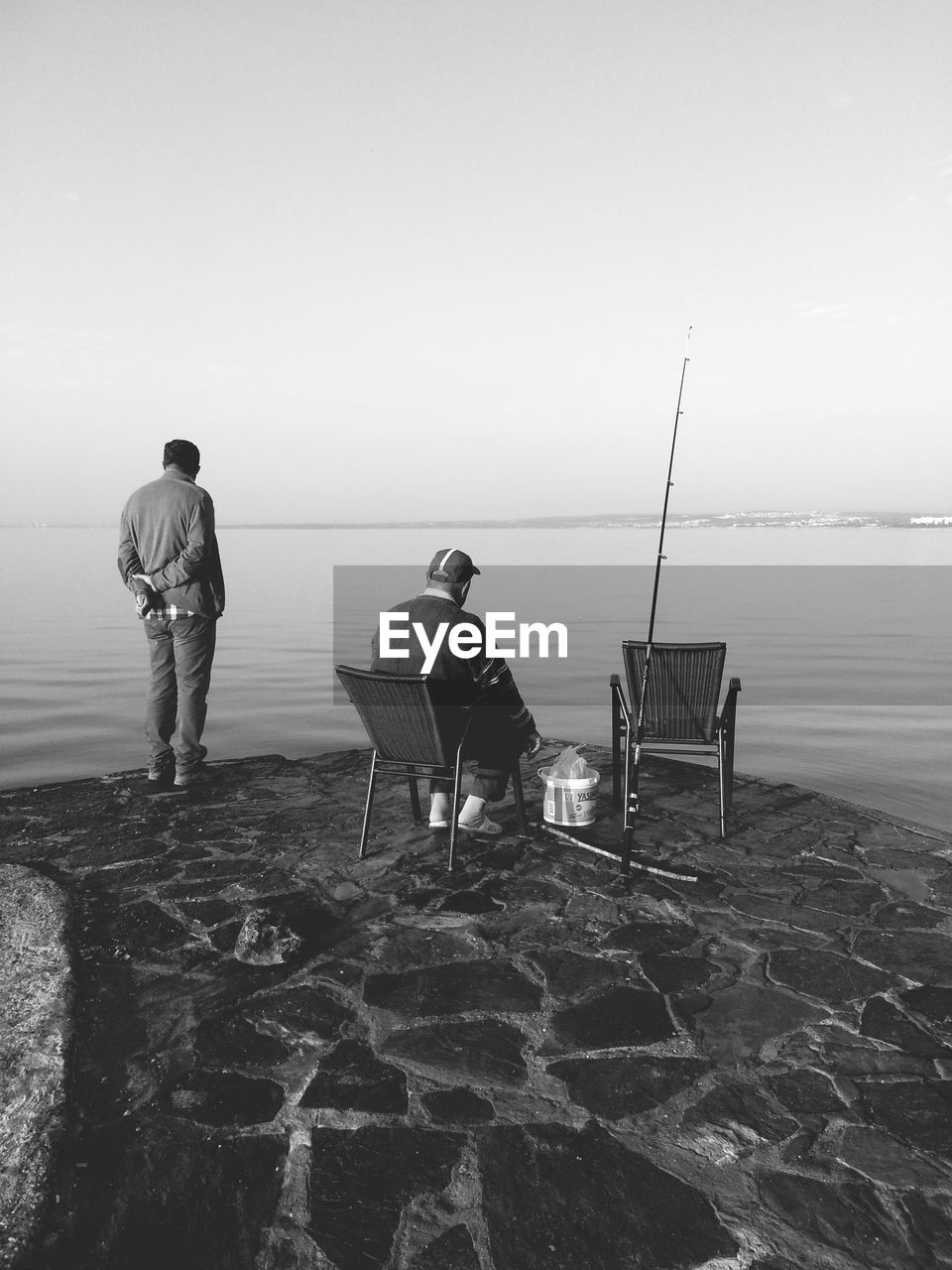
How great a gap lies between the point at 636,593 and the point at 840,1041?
101 ft

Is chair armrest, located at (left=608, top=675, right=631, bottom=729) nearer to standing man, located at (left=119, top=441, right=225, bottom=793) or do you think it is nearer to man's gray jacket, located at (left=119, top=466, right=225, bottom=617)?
standing man, located at (left=119, top=441, right=225, bottom=793)

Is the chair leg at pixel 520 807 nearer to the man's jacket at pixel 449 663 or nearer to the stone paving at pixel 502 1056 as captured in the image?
the stone paving at pixel 502 1056

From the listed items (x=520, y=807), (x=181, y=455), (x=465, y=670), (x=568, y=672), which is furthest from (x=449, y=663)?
(x=568, y=672)

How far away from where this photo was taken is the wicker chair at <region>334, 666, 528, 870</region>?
167 inches

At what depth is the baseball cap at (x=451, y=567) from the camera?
4.57 m

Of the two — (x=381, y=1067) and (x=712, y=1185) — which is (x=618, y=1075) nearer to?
(x=712, y=1185)

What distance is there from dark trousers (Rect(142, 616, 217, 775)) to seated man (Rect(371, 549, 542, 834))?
1708 millimetres

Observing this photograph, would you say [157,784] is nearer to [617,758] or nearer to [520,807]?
[520,807]

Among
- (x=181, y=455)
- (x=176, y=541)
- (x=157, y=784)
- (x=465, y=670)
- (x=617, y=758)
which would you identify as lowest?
(x=157, y=784)

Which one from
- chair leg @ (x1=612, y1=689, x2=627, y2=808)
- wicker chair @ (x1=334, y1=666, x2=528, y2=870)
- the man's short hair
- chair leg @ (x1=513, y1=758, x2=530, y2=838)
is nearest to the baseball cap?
wicker chair @ (x1=334, y1=666, x2=528, y2=870)

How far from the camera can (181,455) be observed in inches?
233

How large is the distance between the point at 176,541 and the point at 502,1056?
4.20 metres

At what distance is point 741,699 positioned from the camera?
13.4 meters

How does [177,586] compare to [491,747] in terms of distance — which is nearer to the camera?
→ [491,747]
